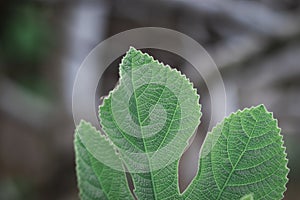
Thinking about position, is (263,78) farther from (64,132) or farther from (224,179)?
(224,179)

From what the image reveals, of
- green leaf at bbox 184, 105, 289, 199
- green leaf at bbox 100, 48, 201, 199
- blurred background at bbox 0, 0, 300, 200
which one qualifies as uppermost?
blurred background at bbox 0, 0, 300, 200

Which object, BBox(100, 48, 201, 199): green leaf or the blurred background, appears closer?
BBox(100, 48, 201, 199): green leaf

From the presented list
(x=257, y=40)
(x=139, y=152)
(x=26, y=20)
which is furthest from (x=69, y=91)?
(x=139, y=152)

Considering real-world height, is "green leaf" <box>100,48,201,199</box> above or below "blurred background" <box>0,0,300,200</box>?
below

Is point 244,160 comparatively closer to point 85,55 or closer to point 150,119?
point 150,119

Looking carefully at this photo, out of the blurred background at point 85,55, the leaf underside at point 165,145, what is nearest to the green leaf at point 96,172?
the leaf underside at point 165,145

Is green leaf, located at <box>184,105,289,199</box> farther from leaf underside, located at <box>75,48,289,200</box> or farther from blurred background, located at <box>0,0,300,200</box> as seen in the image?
blurred background, located at <box>0,0,300,200</box>

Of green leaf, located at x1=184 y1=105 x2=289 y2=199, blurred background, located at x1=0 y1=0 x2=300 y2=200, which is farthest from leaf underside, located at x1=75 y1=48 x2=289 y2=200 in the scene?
blurred background, located at x1=0 y1=0 x2=300 y2=200
